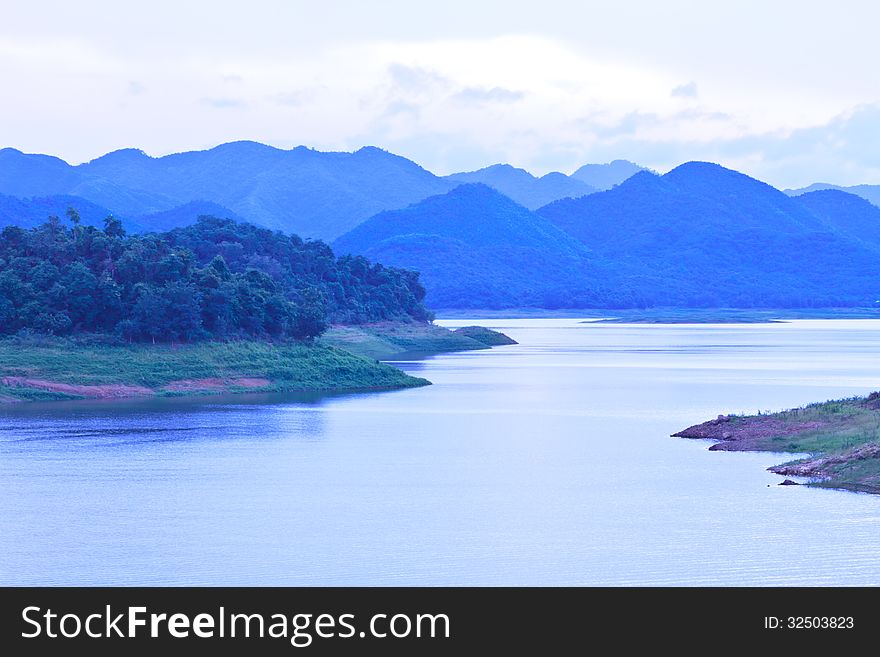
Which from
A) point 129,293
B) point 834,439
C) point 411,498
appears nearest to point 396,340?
point 129,293

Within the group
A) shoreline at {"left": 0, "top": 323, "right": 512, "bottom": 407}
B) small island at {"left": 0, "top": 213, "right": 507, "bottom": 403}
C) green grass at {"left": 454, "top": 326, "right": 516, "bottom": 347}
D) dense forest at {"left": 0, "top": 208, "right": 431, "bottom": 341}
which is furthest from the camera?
green grass at {"left": 454, "top": 326, "right": 516, "bottom": 347}

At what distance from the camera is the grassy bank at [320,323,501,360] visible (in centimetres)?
10581

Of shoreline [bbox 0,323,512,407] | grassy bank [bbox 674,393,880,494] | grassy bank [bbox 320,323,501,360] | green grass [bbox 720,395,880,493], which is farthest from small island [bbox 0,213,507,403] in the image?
green grass [bbox 720,395,880,493]

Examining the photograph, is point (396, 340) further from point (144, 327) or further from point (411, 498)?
point (411, 498)

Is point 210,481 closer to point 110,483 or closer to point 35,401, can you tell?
point 110,483

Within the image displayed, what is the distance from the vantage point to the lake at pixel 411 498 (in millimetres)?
25578

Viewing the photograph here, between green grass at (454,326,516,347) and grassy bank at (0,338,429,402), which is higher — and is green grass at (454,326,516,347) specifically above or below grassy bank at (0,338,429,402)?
above

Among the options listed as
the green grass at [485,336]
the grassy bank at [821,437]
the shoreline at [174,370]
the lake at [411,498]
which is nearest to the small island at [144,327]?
the shoreline at [174,370]

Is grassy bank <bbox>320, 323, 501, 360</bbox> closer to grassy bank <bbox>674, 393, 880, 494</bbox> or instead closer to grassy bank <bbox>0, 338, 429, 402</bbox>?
grassy bank <bbox>0, 338, 429, 402</bbox>

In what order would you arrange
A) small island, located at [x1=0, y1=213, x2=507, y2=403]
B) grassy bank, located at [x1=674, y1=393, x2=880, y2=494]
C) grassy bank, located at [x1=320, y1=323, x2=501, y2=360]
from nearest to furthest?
grassy bank, located at [x1=674, y1=393, x2=880, y2=494] < small island, located at [x1=0, y1=213, x2=507, y2=403] < grassy bank, located at [x1=320, y1=323, x2=501, y2=360]

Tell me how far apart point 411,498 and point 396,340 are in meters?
85.4

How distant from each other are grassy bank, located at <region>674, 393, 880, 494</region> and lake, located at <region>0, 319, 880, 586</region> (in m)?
1.07
